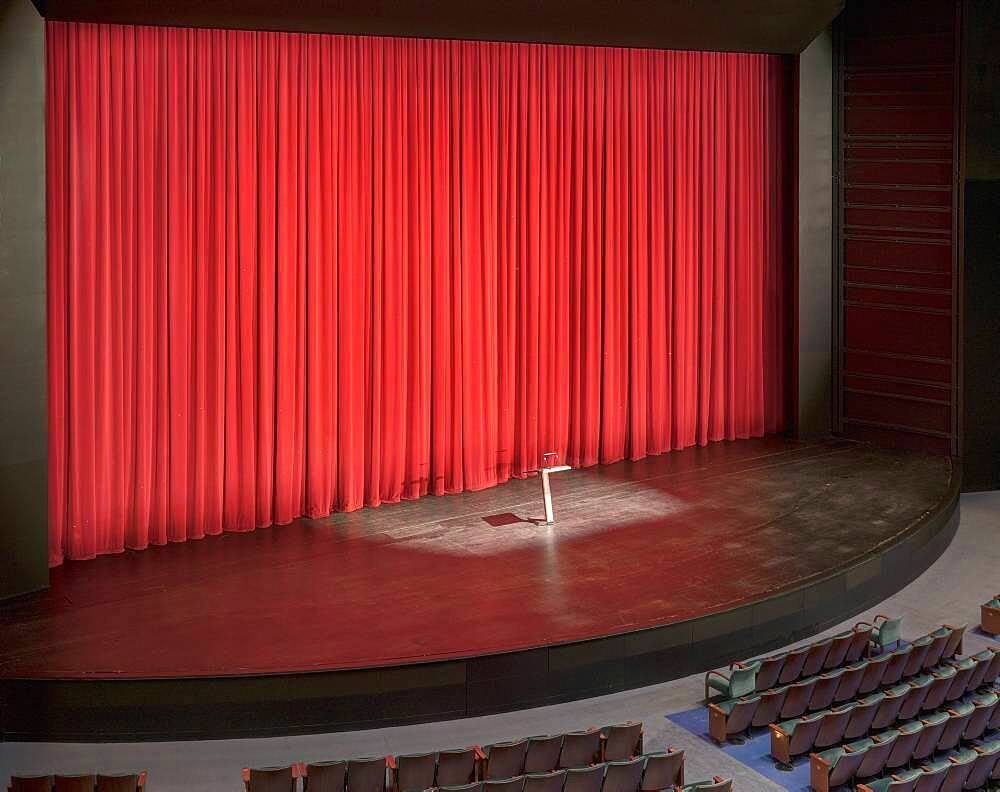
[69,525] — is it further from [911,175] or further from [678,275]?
[911,175]

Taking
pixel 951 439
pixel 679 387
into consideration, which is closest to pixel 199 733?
pixel 679 387

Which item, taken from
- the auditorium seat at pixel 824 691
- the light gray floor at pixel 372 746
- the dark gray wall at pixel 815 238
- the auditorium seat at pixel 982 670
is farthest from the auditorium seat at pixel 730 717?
the dark gray wall at pixel 815 238

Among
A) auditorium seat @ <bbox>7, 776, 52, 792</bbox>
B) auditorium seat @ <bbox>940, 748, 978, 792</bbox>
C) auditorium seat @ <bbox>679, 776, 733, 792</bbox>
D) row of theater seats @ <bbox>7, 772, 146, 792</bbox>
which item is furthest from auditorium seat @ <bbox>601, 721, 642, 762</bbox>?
auditorium seat @ <bbox>7, 776, 52, 792</bbox>

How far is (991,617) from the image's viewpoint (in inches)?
385

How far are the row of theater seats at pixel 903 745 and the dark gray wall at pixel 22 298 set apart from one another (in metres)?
4.78

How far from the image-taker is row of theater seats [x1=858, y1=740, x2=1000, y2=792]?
6938 mm

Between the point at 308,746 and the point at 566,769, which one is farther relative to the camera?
the point at 308,746

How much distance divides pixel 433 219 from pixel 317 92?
1.39m

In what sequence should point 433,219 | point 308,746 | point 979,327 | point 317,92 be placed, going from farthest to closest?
point 979,327
point 433,219
point 317,92
point 308,746

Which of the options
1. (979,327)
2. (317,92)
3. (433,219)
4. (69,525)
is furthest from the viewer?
(979,327)

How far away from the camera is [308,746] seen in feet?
26.5

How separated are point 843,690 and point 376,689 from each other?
2.66 meters

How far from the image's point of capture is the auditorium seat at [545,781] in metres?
6.82

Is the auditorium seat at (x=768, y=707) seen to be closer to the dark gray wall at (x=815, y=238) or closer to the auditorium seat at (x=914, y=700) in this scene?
the auditorium seat at (x=914, y=700)
